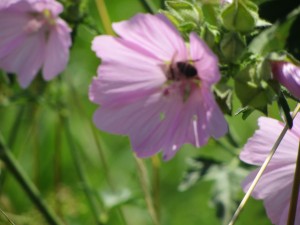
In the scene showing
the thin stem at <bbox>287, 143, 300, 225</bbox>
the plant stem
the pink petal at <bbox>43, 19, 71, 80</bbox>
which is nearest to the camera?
the thin stem at <bbox>287, 143, 300, 225</bbox>

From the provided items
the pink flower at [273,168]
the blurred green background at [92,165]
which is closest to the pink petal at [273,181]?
A: the pink flower at [273,168]

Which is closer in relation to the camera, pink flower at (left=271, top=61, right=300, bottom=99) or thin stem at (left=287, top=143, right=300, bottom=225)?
pink flower at (left=271, top=61, right=300, bottom=99)

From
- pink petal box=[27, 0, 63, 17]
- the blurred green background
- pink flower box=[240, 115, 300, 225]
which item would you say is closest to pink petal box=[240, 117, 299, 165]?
pink flower box=[240, 115, 300, 225]

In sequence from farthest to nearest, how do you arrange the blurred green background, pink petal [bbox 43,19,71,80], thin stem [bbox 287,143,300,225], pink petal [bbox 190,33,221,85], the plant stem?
the blurred green background → the plant stem → pink petal [bbox 43,19,71,80] → thin stem [bbox 287,143,300,225] → pink petal [bbox 190,33,221,85]

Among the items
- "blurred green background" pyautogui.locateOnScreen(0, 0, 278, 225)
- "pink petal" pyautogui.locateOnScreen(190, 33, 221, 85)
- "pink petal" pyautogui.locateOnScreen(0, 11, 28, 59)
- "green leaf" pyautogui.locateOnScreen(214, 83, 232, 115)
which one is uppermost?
"pink petal" pyautogui.locateOnScreen(190, 33, 221, 85)

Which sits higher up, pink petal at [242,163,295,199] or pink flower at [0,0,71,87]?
pink flower at [0,0,71,87]

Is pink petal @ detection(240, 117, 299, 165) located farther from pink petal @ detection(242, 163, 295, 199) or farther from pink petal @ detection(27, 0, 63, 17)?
pink petal @ detection(27, 0, 63, 17)

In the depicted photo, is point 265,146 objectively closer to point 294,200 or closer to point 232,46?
point 294,200

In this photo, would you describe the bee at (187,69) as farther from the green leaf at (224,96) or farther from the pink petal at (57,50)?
the pink petal at (57,50)
